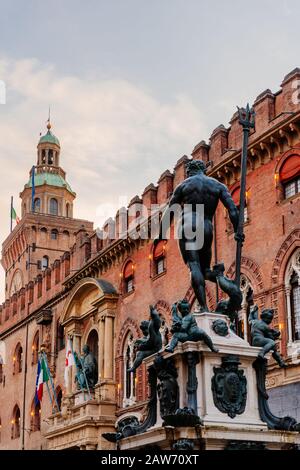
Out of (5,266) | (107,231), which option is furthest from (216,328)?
(5,266)

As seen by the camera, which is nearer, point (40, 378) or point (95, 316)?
point (95, 316)

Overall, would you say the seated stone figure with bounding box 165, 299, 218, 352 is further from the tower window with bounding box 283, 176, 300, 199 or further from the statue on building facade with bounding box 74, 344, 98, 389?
the statue on building facade with bounding box 74, 344, 98, 389

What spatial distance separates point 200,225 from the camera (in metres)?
11.3

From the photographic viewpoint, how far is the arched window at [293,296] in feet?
76.9

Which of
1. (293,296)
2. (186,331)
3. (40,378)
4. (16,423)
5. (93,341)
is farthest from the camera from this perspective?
(16,423)

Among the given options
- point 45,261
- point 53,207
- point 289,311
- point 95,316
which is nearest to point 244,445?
point 289,311

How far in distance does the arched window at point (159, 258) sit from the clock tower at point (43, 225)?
76.7 feet

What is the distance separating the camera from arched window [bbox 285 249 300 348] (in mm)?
23453

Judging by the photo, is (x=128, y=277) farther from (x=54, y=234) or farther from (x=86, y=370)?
(x=54, y=234)

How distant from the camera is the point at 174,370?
10578mm

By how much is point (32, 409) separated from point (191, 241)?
1302 inches

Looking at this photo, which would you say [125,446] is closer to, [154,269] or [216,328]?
[216,328]

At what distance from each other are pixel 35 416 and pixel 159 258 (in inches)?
568

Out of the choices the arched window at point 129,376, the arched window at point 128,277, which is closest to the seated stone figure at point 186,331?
the arched window at point 129,376
